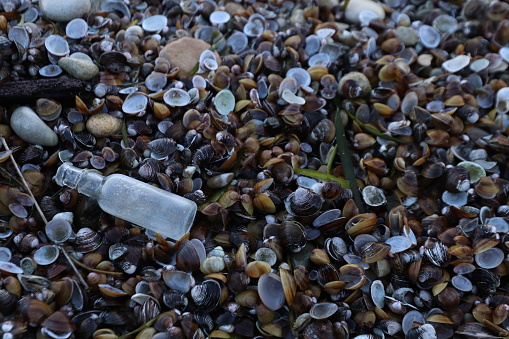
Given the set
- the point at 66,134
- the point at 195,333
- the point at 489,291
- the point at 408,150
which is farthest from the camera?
the point at 408,150

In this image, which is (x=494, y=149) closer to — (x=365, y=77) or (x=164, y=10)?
(x=365, y=77)

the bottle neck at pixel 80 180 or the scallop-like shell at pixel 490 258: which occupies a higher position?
the bottle neck at pixel 80 180

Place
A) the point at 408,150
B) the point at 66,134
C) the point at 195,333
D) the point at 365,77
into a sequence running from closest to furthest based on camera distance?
the point at 195,333, the point at 66,134, the point at 408,150, the point at 365,77

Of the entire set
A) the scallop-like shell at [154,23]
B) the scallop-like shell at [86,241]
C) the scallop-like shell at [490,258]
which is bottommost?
the scallop-like shell at [86,241]

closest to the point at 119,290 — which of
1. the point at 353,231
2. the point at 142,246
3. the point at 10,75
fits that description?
the point at 142,246

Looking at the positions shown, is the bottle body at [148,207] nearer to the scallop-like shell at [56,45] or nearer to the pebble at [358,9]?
the scallop-like shell at [56,45]

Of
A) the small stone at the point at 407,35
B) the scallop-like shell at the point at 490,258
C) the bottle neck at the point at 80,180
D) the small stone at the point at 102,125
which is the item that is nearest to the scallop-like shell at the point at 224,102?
the small stone at the point at 102,125
